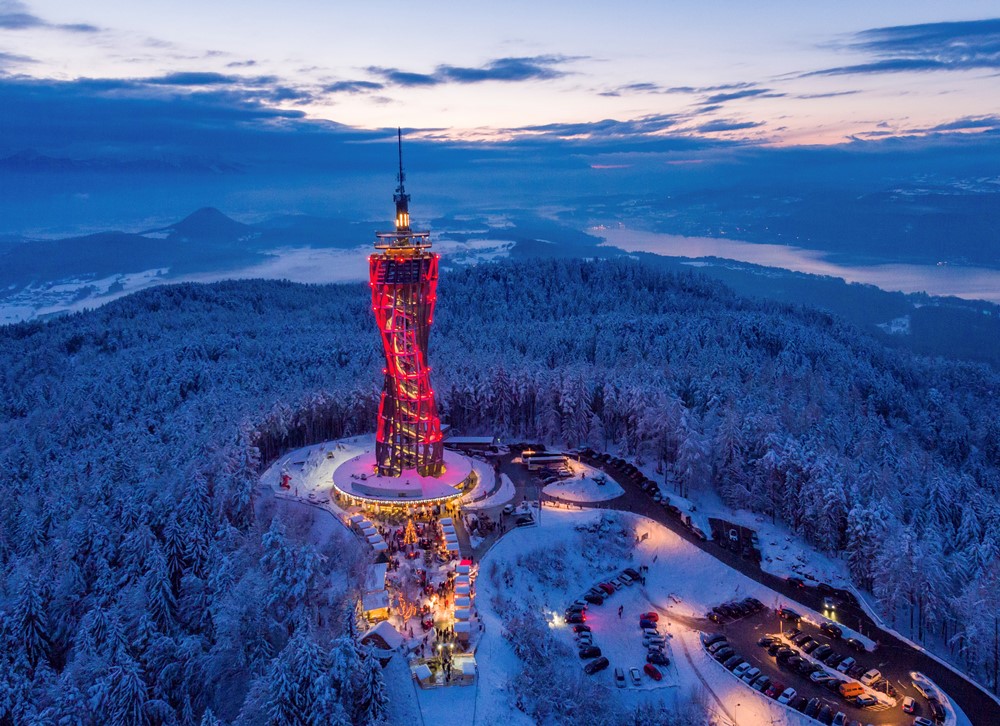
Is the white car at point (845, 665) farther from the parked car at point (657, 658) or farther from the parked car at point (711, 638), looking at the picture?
the parked car at point (657, 658)

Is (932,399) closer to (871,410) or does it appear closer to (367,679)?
(871,410)

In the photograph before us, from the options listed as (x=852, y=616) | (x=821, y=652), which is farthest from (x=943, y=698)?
(x=852, y=616)

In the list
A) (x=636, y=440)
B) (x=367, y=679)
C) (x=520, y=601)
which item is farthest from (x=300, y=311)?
(x=367, y=679)

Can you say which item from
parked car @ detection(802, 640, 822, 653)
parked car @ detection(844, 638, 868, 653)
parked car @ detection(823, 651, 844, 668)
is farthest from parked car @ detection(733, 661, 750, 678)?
parked car @ detection(844, 638, 868, 653)

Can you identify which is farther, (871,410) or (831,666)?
(871,410)

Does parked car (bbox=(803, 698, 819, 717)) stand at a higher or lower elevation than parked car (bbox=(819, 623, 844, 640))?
higher

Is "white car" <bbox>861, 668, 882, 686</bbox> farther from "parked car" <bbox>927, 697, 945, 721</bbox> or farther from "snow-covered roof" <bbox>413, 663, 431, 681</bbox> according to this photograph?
"snow-covered roof" <bbox>413, 663, 431, 681</bbox>

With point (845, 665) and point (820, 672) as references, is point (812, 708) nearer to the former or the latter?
point (820, 672)
